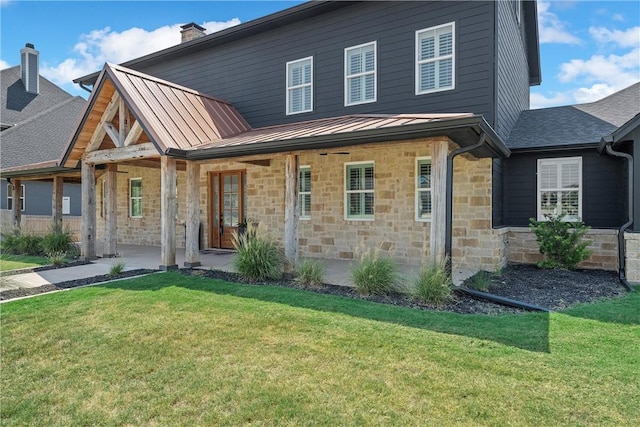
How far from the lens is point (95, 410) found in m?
3.10

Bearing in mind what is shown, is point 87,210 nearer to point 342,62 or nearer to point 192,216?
point 192,216

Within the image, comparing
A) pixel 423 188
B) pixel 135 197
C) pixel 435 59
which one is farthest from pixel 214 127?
pixel 135 197

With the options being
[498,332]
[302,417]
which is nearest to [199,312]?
[302,417]

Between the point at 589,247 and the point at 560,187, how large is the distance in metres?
1.48

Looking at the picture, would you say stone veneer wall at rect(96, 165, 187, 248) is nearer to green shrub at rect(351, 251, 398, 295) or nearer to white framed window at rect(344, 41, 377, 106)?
white framed window at rect(344, 41, 377, 106)

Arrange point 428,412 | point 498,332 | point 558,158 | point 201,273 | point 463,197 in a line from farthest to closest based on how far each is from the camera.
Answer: point 558,158 < point 463,197 < point 201,273 < point 498,332 < point 428,412

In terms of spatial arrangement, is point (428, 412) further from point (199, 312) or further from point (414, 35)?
point (414, 35)

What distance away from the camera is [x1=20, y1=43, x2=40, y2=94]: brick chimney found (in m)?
23.5

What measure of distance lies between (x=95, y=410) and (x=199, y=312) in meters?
2.14

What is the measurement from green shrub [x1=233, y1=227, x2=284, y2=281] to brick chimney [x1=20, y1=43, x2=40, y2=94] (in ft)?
80.0

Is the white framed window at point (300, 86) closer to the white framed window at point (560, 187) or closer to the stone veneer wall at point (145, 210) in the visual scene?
the stone veneer wall at point (145, 210)

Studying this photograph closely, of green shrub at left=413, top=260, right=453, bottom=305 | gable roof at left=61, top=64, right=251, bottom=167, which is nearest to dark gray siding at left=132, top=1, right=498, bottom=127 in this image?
gable roof at left=61, top=64, right=251, bottom=167

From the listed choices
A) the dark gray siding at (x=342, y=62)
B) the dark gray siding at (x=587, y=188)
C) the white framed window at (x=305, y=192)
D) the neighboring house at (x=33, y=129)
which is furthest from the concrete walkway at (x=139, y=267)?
the neighboring house at (x=33, y=129)

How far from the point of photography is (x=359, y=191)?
32.5 feet
